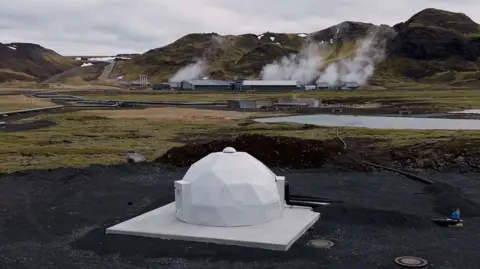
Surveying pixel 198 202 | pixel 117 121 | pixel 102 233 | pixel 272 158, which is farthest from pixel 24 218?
pixel 117 121

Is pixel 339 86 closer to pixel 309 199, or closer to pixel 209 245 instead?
pixel 309 199

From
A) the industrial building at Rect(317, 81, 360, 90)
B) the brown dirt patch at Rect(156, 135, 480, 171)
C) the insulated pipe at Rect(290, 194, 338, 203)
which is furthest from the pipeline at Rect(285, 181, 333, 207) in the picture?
the industrial building at Rect(317, 81, 360, 90)

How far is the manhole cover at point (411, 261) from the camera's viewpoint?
63.8ft

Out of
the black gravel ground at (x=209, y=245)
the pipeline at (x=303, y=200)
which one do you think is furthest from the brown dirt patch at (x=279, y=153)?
the pipeline at (x=303, y=200)

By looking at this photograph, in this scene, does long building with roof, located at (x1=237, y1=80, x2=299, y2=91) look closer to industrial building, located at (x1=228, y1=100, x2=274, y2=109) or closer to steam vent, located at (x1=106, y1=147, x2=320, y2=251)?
industrial building, located at (x1=228, y1=100, x2=274, y2=109)

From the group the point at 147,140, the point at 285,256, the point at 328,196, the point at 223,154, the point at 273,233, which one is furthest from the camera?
the point at 147,140

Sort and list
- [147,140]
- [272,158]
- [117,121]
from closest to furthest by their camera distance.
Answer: [272,158], [147,140], [117,121]

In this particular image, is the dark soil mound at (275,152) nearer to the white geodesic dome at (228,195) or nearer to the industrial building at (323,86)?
the white geodesic dome at (228,195)

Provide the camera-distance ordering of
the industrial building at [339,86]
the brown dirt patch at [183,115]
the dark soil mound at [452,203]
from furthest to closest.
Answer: the industrial building at [339,86] → the brown dirt patch at [183,115] → the dark soil mound at [452,203]

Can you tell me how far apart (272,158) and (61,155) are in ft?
60.7

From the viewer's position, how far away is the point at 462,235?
2312 cm

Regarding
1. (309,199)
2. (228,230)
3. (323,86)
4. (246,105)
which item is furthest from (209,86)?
(228,230)

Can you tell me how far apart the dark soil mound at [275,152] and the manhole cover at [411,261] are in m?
19.9

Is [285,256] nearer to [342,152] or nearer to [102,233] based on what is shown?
[102,233]
